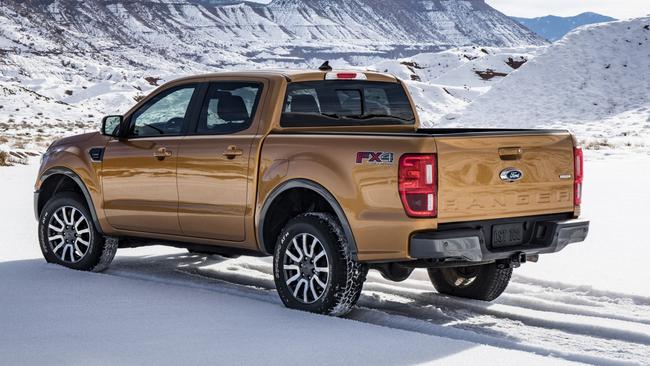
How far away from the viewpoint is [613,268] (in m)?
8.96

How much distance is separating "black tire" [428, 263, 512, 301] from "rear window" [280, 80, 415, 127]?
1.27 m

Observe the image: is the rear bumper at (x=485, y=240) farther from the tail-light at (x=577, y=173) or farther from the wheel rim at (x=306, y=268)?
the wheel rim at (x=306, y=268)

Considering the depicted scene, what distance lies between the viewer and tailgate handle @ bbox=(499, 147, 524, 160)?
A: 6.57 metres

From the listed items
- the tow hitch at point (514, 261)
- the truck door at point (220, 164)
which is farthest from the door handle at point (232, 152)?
the tow hitch at point (514, 261)

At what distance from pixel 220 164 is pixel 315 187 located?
3.44ft

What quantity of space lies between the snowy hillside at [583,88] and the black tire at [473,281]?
103 ft

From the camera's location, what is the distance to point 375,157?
6.43 m

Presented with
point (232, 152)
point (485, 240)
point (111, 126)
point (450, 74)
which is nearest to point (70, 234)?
point (111, 126)

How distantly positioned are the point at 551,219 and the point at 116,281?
3.64m

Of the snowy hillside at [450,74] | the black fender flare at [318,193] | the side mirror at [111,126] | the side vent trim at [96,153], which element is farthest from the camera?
the snowy hillside at [450,74]

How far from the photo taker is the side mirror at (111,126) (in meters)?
8.65

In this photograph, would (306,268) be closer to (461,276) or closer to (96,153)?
(461,276)

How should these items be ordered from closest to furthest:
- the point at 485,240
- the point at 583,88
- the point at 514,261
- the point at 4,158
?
the point at 485,240
the point at 514,261
the point at 4,158
the point at 583,88

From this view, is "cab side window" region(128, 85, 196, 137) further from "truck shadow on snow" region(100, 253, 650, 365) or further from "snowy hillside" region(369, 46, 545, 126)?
"snowy hillside" region(369, 46, 545, 126)
